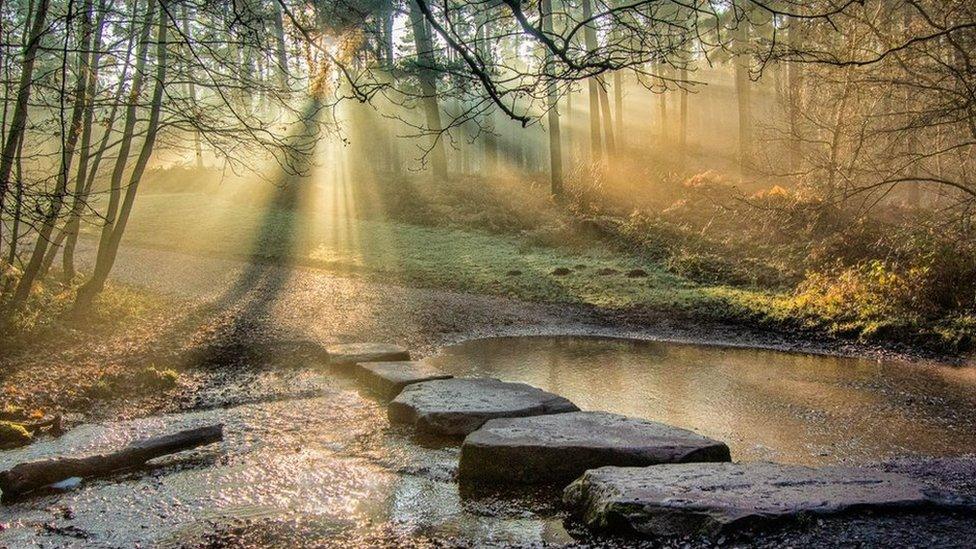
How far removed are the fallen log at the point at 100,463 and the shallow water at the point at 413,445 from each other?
0.17m

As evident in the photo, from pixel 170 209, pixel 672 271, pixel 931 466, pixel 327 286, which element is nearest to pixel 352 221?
pixel 170 209

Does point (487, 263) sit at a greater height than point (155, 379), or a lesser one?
greater

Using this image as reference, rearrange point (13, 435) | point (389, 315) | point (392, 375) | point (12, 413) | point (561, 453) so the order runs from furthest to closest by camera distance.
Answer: point (389, 315), point (392, 375), point (12, 413), point (13, 435), point (561, 453)

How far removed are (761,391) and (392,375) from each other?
4132 mm

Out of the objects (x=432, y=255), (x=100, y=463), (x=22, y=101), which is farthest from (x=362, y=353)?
(x=432, y=255)

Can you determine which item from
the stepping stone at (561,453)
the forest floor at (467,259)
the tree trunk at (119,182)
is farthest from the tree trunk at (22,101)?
the forest floor at (467,259)

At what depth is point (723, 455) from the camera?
202 inches

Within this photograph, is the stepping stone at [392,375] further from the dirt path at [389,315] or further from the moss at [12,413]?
the moss at [12,413]

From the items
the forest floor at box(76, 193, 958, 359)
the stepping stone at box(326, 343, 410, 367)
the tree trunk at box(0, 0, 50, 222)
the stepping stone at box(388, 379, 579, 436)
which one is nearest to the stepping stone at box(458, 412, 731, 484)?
the stepping stone at box(388, 379, 579, 436)

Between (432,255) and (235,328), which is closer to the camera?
(235,328)

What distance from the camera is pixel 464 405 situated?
6.38m

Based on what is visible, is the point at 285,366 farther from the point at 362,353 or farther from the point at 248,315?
the point at 248,315

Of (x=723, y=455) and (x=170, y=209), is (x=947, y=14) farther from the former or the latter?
(x=170, y=209)

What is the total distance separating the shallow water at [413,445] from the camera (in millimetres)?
4227
